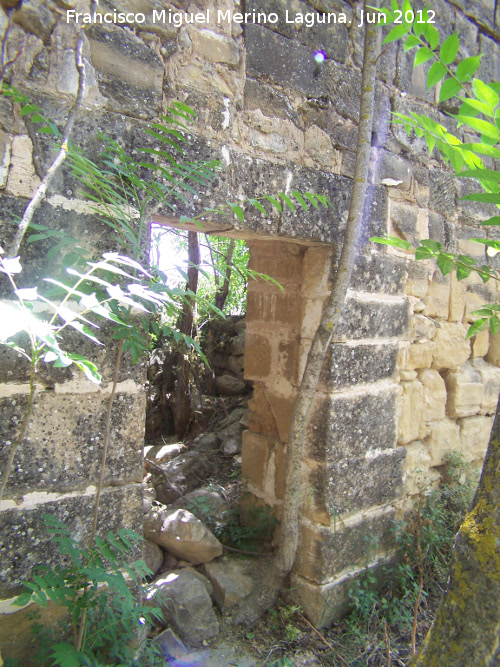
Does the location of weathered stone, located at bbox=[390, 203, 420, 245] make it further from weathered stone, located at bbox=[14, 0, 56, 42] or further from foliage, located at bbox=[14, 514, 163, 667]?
foliage, located at bbox=[14, 514, 163, 667]

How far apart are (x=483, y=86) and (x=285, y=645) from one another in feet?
7.79

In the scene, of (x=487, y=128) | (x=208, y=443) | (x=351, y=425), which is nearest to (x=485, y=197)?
(x=487, y=128)

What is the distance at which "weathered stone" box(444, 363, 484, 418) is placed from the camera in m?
3.21

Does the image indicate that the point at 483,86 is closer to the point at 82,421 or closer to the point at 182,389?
the point at 82,421

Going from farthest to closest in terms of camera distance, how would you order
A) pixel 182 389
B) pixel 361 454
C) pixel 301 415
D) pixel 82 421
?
pixel 182 389, pixel 361 454, pixel 301 415, pixel 82 421

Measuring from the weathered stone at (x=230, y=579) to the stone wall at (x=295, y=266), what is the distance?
0.95ft

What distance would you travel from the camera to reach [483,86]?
3.31 feet

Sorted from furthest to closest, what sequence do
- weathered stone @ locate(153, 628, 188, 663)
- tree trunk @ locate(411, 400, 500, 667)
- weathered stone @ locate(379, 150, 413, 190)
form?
1. weathered stone @ locate(379, 150, 413, 190)
2. weathered stone @ locate(153, 628, 188, 663)
3. tree trunk @ locate(411, 400, 500, 667)

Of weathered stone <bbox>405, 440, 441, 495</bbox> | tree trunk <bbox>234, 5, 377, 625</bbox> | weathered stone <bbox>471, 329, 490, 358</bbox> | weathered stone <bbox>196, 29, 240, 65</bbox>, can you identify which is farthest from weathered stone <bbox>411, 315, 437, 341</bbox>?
weathered stone <bbox>196, 29, 240, 65</bbox>

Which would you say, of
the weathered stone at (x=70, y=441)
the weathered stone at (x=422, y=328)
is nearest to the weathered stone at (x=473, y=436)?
the weathered stone at (x=422, y=328)

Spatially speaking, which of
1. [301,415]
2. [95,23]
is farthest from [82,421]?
[95,23]

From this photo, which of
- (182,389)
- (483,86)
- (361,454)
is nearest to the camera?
(483,86)

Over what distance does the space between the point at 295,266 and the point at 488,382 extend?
1754 millimetres

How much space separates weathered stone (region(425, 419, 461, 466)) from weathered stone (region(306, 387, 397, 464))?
0.47 m
